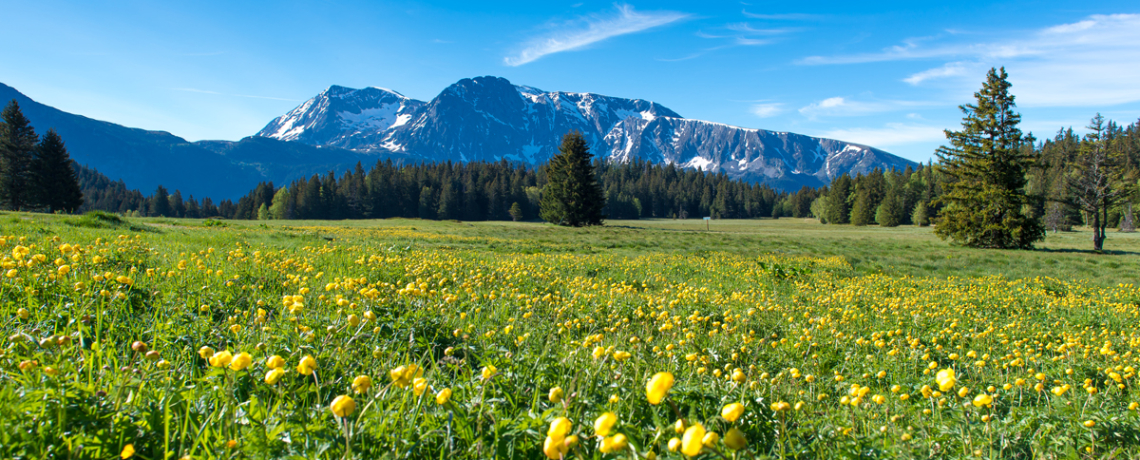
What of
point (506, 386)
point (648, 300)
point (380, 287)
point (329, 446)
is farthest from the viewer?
point (648, 300)

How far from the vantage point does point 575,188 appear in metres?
47.4

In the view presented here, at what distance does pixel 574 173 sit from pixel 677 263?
34.9 m

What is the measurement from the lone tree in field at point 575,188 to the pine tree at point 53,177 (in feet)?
146

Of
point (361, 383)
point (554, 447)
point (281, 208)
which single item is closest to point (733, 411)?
point (554, 447)

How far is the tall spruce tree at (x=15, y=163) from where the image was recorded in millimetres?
43219

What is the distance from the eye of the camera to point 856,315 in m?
6.39

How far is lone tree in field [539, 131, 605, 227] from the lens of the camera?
4734 centimetres

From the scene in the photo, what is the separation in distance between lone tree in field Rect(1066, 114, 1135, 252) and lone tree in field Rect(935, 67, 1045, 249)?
423cm

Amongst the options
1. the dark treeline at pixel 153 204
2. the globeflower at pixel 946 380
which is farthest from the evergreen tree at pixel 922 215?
the dark treeline at pixel 153 204

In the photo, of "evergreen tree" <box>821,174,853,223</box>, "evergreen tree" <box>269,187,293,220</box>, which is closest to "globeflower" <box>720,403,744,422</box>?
"evergreen tree" <box>821,174,853,223</box>

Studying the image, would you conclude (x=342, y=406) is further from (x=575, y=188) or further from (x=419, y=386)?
(x=575, y=188)

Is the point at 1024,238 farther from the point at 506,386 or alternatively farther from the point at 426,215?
the point at 426,215

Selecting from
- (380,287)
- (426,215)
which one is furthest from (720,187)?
(380,287)

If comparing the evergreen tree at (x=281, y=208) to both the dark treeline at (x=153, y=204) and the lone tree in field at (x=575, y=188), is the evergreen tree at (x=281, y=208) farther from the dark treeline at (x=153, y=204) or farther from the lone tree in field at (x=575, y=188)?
the lone tree in field at (x=575, y=188)
